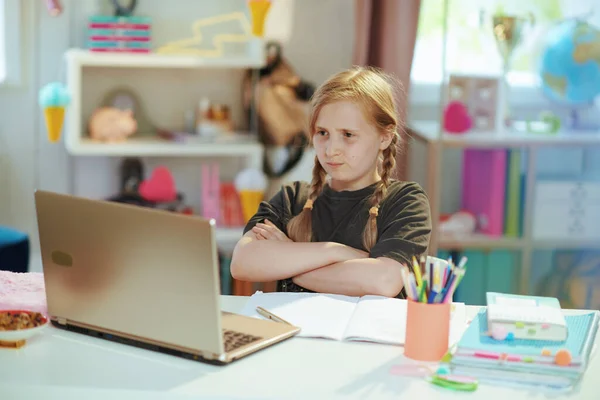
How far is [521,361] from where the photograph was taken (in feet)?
4.52

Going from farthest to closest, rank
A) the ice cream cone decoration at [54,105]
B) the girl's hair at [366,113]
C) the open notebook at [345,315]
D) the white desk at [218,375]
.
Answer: the ice cream cone decoration at [54,105]
the girl's hair at [366,113]
the open notebook at [345,315]
the white desk at [218,375]

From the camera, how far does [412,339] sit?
145 cm

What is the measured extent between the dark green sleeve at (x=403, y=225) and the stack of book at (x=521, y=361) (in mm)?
428

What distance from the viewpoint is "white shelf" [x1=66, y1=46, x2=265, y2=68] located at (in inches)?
130

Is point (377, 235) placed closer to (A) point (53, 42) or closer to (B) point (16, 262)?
(B) point (16, 262)

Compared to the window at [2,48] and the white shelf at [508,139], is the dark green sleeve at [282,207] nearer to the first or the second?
the white shelf at [508,139]

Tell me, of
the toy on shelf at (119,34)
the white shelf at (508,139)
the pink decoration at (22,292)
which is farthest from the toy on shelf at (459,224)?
the pink decoration at (22,292)

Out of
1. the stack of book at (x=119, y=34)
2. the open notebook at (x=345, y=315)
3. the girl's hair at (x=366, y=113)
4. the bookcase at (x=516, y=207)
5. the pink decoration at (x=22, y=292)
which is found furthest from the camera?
the bookcase at (x=516, y=207)

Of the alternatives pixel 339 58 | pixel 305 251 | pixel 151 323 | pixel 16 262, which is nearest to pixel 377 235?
pixel 305 251

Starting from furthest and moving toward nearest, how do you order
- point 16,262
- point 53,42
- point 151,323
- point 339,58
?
point 339,58 < point 53,42 < point 16,262 < point 151,323

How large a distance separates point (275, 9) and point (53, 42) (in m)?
0.85

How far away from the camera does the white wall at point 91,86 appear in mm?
3529

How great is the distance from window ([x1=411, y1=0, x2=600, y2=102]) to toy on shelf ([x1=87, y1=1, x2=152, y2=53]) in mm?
1022

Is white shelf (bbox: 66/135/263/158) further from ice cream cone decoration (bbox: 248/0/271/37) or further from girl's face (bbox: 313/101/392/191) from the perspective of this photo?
girl's face (bbox: 313/101/392/191)
